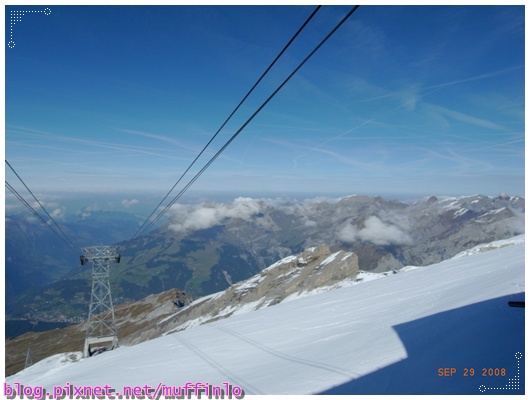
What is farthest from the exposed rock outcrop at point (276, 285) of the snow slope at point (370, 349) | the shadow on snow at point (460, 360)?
the shadow on snow at point (460, 360)

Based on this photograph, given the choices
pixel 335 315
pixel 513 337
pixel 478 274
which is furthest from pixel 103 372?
pixel 478 274

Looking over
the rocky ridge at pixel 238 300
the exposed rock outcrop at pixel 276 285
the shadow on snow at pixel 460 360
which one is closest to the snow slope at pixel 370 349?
the shadow on snow at pixel 460 360

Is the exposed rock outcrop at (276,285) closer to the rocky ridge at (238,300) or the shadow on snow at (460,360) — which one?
the rocky ridge at (238,300)

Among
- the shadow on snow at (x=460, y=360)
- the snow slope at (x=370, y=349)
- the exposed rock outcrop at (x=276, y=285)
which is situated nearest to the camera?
the shadow on snow at (x=460, y=360)

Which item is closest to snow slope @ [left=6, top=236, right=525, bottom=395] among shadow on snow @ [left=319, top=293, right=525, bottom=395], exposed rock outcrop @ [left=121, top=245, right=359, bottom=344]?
shadow on snow @ [left=319, top=293, right=525, bottom=395]

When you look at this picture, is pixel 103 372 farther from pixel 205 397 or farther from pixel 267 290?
pixel 267 290

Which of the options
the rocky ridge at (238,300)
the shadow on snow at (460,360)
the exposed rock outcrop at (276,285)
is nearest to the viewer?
the shadow on snow at (460,360)

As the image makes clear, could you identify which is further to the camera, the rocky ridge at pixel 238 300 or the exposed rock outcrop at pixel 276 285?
the rocky ridge at pixel 238 300

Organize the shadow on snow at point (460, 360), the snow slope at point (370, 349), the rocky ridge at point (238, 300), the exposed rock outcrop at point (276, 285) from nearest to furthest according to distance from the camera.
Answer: the shadow on snow at point (460, 360)
the snow slope at point (370, 349)
the exposed rock outcrop at point (276, 285)
the rocky ridge at point (238, 300)

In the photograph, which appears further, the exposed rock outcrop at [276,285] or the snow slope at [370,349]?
the exposed rock outcrop at [276,285]
